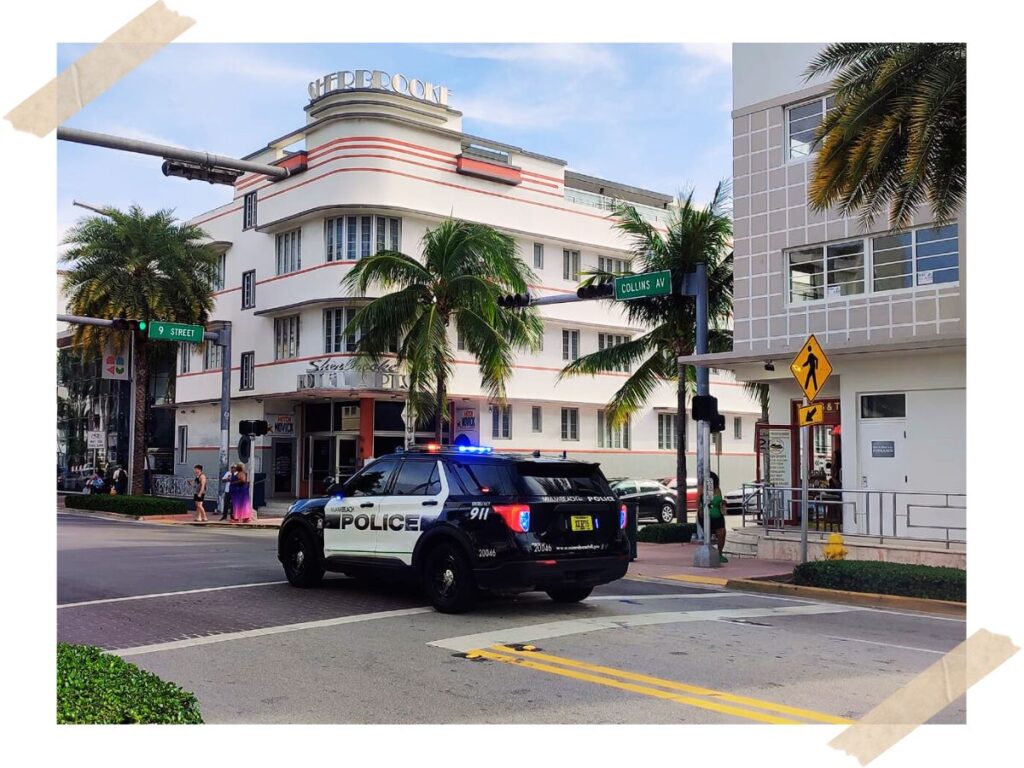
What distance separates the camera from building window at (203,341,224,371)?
4256 centimetres

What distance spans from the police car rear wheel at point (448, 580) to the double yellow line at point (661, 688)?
1.71 metres

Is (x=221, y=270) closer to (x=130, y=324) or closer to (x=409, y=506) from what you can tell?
(x=130, y=324)

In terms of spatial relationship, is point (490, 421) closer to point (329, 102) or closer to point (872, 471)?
point (329, 102)

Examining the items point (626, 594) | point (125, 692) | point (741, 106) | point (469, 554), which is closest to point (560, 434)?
point (741, 106)

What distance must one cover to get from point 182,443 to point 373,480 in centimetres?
3499

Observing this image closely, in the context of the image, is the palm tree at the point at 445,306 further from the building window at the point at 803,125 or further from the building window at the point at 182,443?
the building window at the point at 182,443

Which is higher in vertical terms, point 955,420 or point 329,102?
point 329,102

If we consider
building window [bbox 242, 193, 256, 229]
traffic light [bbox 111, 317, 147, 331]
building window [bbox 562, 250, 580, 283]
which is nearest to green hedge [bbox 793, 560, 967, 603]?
traffic light [bbox 111, 317, 147, 331]

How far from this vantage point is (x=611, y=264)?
139 ft

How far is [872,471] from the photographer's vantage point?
Result: 64.8 feet

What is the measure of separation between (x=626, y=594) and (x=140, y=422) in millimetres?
26256

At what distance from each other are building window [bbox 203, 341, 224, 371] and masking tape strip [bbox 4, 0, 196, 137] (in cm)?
3750

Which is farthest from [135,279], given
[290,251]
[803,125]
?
[803,125]

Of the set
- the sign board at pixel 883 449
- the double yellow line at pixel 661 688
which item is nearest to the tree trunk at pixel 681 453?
the sign board at pixel 883 449
